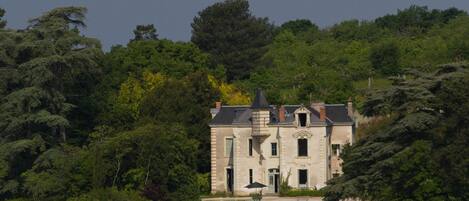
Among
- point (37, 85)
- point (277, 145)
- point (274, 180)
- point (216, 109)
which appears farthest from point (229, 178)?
point (37, 85)

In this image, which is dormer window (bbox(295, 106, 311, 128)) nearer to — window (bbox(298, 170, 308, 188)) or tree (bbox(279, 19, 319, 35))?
window (bbox(298, 170, 308, 188))

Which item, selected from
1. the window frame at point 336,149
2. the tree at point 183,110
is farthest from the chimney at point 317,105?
the tree at point 183,110

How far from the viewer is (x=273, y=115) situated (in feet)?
253

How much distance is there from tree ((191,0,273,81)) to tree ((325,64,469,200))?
4538cm

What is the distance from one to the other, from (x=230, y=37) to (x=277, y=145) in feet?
92.9

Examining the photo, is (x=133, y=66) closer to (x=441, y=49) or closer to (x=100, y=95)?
(x=100, y=95)

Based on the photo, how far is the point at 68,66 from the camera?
3068 inches

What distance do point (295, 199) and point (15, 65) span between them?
17.4 meters

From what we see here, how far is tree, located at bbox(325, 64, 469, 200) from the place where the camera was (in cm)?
5306

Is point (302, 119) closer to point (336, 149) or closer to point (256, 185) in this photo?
point (336, 149)

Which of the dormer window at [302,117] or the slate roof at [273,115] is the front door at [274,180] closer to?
the slate roof at [273,115]

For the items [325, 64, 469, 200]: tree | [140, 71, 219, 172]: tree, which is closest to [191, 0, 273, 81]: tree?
[140, 71, 219, 172]: tree

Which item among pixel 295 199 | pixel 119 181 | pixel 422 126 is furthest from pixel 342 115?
pixel 422 126

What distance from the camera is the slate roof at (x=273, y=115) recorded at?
76.6 m
